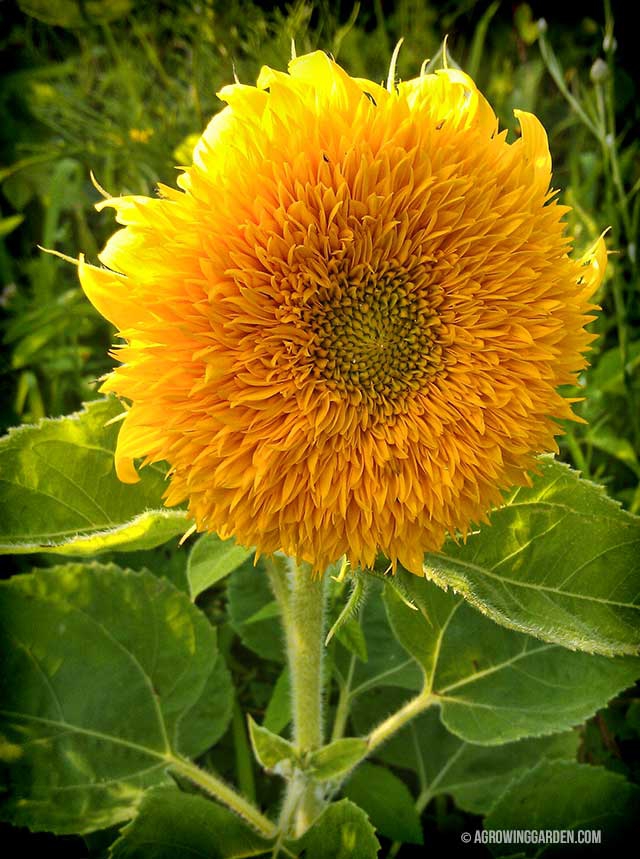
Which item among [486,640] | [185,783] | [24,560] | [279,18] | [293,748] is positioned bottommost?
[185,783]

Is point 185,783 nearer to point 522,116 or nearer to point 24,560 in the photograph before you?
point 24,560

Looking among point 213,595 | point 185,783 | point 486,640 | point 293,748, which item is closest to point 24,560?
point 213,595

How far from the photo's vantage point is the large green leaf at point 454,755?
160cm

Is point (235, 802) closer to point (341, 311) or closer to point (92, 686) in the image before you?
point (92, 686)

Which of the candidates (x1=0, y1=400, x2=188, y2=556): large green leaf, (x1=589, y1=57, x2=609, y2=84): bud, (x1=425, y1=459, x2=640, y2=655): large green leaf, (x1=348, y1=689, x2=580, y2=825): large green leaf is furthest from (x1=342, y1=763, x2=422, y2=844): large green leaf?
(x1=589, y1=57, x2=609, y2=84): bud

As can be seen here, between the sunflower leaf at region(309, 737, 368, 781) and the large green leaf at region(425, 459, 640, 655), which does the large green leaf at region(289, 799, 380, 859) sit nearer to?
the sunflower leaf at region(309, 737, 368, 781)

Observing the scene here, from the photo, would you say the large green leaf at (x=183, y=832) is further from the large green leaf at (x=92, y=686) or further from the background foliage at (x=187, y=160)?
the large green leaf at (x=92, y=686)

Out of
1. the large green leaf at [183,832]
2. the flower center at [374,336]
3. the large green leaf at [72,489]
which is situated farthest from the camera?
the large green leaf at [183,832]

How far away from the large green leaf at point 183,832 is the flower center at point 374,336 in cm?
73

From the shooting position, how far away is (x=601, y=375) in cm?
188

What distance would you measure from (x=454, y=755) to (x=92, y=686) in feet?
2.53

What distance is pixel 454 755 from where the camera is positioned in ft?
5.49

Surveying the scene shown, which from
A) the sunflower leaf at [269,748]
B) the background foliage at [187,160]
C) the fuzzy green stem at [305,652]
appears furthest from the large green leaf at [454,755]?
the sunflower leaf at [269,748]

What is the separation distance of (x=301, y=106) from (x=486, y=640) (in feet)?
3.23
